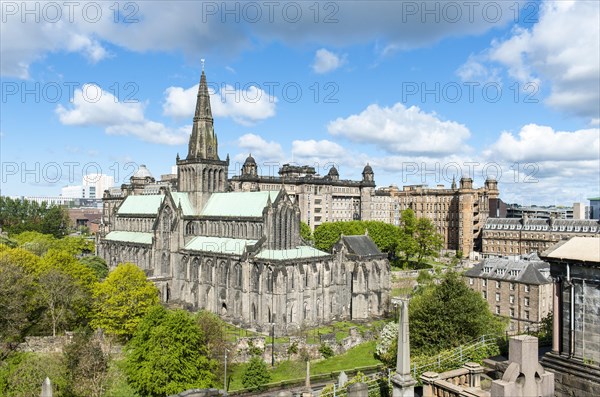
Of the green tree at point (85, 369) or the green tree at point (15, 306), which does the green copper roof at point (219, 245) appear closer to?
the green tree at point (15, 306)

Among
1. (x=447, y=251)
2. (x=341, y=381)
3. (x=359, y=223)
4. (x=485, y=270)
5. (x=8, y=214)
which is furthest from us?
(x=8, y=214)

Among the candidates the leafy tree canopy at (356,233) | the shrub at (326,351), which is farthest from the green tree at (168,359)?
the leafy tree canopy at (356,233)

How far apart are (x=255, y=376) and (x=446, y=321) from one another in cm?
1940

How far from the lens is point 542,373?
1631cm

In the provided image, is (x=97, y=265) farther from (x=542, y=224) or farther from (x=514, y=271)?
(x=542, y=224)

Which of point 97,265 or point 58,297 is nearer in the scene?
point 58,297

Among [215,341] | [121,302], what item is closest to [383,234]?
[121,302]

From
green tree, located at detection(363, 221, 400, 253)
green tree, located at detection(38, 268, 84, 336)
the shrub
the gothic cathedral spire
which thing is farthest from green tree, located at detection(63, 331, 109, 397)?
green tree, located at detection(363, 221, 400, 253)

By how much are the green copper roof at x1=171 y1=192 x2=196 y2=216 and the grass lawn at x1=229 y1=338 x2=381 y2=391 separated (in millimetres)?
34494

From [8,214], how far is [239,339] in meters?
125

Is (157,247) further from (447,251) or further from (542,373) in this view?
(447,251)

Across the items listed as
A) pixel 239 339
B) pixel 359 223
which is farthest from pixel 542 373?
pixel 359 223

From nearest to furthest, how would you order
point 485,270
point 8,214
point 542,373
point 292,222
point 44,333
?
1. point 542,373
2. point 44,333
3. point 292,222
4. point 485,270
5. point 8,214

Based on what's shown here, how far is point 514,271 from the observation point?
69688 millimetres
